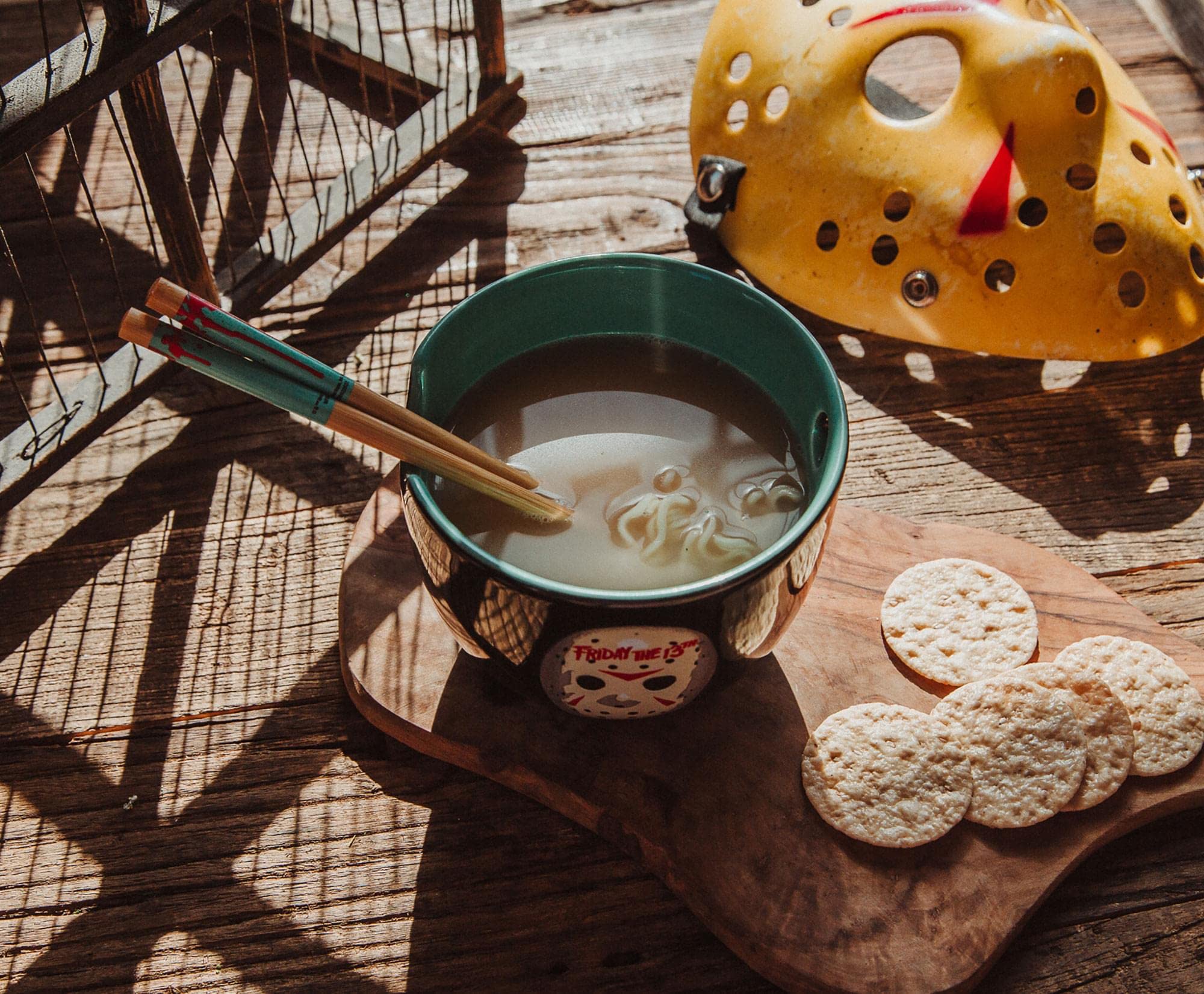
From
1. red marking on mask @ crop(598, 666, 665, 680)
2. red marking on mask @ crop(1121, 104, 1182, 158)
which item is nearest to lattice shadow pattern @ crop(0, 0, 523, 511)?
red marking on mask @ crop(598, 666, 665, 680)

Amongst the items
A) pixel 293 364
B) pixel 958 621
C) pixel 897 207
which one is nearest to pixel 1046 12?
pixel 897 207

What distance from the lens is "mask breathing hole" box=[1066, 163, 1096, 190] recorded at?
1000 mm

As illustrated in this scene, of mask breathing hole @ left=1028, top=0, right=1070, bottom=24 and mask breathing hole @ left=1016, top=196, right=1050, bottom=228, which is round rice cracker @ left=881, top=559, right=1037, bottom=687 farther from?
mask breathing hole @ left=1028, top=0, right=1070, bottom=24

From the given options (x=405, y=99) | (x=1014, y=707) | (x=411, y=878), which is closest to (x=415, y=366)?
(x=411, y=878)

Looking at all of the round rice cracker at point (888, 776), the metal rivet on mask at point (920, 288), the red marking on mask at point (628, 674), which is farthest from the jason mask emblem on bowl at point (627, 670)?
the metal rivet on mask at point (920, 288)

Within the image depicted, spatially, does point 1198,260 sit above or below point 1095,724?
above

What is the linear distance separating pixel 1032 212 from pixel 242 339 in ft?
2.38

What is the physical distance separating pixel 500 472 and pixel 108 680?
0.40m

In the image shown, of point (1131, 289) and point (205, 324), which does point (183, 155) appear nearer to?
point (205, 324)

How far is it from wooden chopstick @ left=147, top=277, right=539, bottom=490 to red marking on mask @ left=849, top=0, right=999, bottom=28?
0.64m

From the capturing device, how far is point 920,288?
103cm

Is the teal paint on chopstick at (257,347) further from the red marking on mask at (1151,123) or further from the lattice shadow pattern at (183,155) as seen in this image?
the red marking on mask at (1151,123)

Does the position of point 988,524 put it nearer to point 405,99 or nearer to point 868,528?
point 868,528

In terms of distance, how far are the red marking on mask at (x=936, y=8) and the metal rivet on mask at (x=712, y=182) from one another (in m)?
0.19
